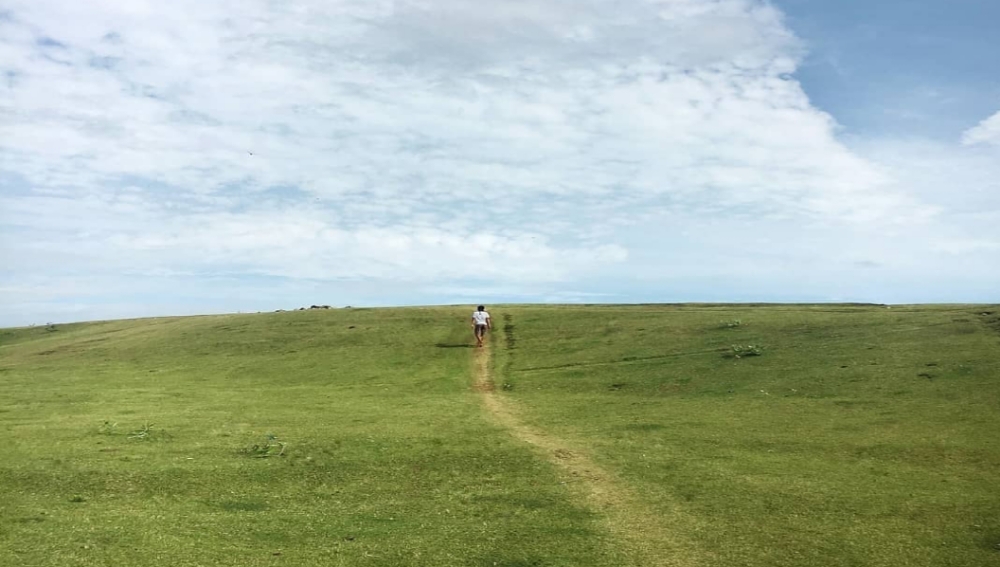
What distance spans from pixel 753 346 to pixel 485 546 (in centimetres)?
2134

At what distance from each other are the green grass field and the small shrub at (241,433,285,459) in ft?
0.27

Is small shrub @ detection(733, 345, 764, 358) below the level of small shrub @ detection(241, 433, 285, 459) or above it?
above

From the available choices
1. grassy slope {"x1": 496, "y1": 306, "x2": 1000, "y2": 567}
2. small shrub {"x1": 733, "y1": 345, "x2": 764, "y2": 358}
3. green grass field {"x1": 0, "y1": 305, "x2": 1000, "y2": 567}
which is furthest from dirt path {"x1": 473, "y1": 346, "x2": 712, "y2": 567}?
small shrub {"x1": 733, "y1": 345, "x2": 764, "y2": 358}

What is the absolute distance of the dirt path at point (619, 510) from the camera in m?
11.3

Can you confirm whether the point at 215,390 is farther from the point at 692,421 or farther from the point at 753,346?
the point at 753,346

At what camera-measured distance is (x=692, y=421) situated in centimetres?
2062

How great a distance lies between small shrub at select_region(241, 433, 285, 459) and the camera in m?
16.9

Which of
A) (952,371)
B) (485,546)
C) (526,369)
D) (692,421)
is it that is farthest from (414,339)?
(485,546)

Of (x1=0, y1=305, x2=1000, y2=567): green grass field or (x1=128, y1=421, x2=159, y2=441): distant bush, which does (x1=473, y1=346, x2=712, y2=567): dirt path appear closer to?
(x1=0, y1=305, x2=1000, y2=567): green grass field

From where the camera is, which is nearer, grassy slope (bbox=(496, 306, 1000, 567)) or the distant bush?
grassy slope (bbox=(496, 306, 1000, 567))

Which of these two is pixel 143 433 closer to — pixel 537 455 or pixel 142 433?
pixel 142 433

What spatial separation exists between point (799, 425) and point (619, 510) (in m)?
8.28

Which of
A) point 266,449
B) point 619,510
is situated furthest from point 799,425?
point 266,449

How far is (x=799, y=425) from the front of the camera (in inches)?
768
